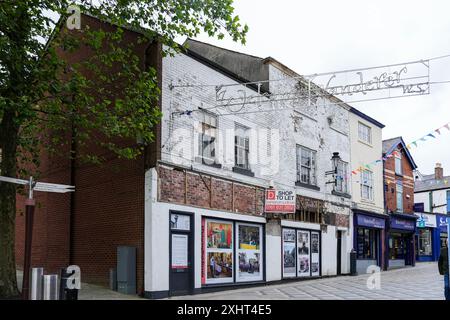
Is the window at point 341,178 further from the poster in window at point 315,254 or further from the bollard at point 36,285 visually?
the bollard at point 36,285

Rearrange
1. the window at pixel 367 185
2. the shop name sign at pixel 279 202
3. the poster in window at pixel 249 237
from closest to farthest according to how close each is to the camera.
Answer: the poster in window at pixel 249 237 < the shop name sign at pixel 279 202 < the window at pixel 367 185

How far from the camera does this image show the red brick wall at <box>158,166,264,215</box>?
51.8 feet

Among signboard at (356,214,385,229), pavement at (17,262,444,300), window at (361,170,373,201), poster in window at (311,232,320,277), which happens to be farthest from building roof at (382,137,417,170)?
pavement at (17,262,444,300)

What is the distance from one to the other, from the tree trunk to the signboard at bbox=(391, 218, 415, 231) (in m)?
23.7

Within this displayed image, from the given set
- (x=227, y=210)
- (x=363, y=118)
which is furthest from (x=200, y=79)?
(x=363, y=118)

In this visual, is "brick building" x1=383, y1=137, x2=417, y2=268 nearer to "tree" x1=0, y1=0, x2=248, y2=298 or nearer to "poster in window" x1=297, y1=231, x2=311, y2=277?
"poster in window" x1=297, y1=231, x2=311, y2=277

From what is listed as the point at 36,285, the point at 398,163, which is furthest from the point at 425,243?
the point at 36,285

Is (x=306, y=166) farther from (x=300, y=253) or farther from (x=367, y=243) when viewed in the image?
(x=367, y=243)

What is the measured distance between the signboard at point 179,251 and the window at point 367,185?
14.8 meters

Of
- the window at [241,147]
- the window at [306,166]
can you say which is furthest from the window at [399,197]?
the window at [241,147]

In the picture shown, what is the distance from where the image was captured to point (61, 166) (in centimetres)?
1927

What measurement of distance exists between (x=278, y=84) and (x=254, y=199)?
5.09 meters

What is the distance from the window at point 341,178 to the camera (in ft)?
85.6

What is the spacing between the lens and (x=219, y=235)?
57.9 ft
